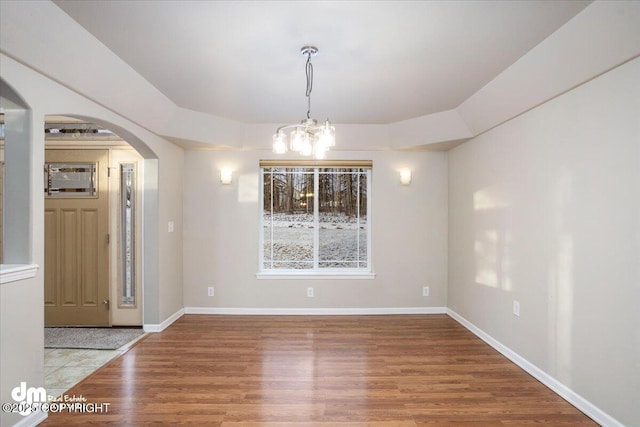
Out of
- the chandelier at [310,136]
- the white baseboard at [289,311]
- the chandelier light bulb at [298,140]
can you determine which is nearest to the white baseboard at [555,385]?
the white baseboard at [289,311]

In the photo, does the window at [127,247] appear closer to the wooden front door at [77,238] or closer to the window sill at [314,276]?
the wooden front door at [77,238]

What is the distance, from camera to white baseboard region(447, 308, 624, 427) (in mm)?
2143

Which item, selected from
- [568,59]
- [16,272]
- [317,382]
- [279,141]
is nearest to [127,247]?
[16,272]

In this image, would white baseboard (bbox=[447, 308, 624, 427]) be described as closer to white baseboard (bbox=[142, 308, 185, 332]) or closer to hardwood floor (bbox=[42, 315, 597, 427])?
hardwood floor (bbox=[42, 315, 597, 427])

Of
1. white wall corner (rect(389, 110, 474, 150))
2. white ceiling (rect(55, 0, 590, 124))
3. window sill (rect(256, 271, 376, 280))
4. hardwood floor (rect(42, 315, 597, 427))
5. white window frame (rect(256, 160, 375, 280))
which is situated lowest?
hardwood floor (rect(42, 315, 597, 427))

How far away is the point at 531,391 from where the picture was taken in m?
2.56

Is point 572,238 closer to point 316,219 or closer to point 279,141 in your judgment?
point 279,141

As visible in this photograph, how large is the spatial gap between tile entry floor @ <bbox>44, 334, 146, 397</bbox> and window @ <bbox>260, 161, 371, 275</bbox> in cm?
213

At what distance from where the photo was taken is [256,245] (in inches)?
179

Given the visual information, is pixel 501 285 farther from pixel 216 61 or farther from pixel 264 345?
pixel 216 61

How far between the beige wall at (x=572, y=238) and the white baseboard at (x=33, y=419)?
370 centimetres

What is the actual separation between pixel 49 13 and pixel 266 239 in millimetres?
3281

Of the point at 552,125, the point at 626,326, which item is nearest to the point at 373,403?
the point at 626,326

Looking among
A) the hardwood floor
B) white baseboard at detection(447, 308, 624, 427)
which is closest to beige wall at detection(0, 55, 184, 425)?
the hardwood floor
